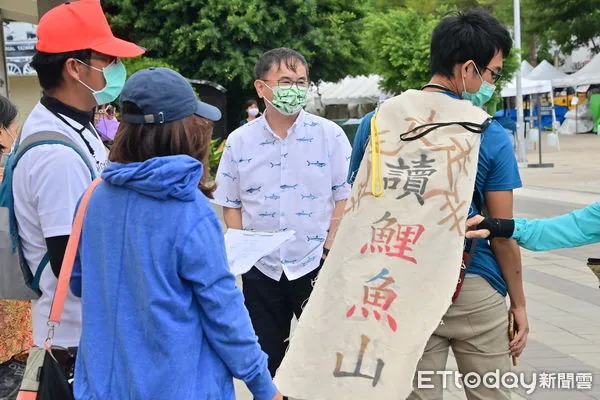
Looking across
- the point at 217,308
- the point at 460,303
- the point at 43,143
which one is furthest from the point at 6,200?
the point at 460,303

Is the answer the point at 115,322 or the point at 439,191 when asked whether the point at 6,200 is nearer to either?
the point at 115,322

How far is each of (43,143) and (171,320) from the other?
29.0 inches

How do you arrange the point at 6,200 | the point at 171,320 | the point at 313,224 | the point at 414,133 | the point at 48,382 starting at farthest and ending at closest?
the point at 313,224
the point at 414,133
the point at 6,200
the point at 48,382
the point at 171,320

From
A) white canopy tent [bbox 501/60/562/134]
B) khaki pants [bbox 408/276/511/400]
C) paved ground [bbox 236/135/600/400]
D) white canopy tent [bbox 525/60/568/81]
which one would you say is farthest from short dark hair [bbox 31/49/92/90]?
white canopy tent [bbox 525/60/568/81]

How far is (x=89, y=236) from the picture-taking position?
2.40 meters

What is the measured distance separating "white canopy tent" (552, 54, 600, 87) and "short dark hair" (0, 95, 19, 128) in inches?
1343

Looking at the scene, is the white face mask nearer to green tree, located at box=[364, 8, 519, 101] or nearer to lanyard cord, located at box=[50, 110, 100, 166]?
lanyard cord, located at box=[50, 110, 100, 166]

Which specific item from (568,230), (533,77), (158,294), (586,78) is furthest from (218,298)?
(533,77)

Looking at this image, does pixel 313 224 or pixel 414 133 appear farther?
pixel 313 224

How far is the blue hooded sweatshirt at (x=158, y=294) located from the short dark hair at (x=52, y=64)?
24.8 inches

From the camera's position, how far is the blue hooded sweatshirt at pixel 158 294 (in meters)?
2.29

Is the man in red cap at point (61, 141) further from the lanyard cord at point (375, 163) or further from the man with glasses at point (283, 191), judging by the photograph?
the man with glasses at point (283, 191)

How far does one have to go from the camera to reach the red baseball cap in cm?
281

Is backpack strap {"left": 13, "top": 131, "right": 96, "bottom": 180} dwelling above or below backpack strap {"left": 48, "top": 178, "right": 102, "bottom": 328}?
above
